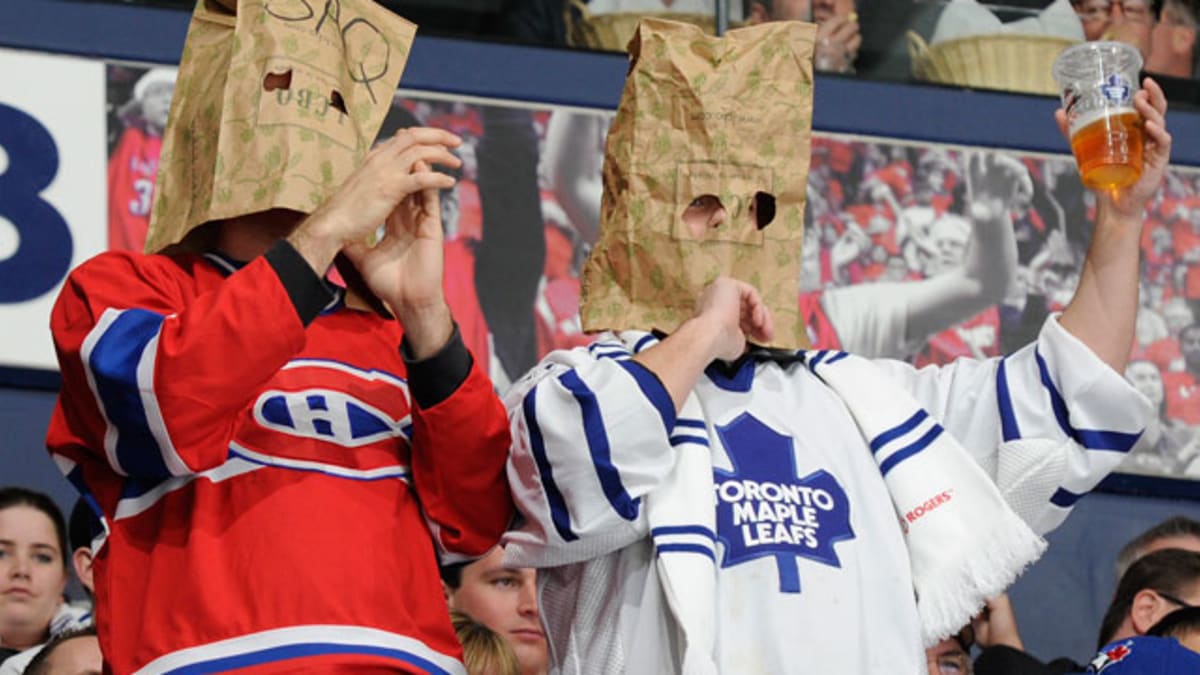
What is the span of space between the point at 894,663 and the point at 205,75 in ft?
3.37

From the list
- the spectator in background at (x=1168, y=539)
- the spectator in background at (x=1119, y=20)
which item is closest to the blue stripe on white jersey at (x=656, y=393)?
the spectator in background at (x=1168, y=539)

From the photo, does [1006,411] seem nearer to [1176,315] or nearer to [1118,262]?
[1118,262]

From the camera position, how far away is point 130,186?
418 centimetres

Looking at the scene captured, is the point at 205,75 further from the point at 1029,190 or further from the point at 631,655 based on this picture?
the point at 1029,190

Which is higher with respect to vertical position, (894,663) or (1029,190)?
(1029,190)

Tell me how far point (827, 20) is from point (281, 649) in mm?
2934

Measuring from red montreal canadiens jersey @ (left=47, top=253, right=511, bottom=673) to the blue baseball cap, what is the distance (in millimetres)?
862

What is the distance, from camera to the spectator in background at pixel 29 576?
3.55 meters

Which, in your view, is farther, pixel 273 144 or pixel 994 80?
pixel 994 80

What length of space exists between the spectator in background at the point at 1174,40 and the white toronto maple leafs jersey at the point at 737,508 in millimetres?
2642

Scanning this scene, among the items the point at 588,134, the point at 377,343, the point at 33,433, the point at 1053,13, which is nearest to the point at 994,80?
the point at 1053,13

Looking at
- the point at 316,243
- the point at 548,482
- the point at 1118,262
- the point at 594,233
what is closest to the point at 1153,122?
the point at 1118,262

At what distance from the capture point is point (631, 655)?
87.0 inches

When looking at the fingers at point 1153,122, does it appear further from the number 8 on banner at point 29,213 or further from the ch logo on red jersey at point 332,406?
the number 8 on banner at point 29,213
